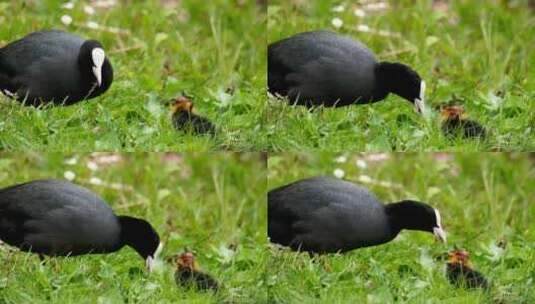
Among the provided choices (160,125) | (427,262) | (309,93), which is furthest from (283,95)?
(427,262)

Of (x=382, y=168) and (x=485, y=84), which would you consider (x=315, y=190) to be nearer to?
(x=382, y=168)

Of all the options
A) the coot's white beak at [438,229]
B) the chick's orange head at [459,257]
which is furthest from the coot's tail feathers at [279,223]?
the chick's orange head at [459,257]

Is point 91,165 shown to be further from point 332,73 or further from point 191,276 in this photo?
point 332,73

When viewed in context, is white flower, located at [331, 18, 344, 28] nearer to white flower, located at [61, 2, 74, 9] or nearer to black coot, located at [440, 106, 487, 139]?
black coot, located at [440, 106, 487, 139]

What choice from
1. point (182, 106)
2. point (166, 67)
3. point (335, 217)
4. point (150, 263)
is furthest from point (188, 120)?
point (335, 217)

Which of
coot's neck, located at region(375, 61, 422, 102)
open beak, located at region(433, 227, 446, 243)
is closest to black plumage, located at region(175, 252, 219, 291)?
open beak, located at region(433, 227, 446, 243)

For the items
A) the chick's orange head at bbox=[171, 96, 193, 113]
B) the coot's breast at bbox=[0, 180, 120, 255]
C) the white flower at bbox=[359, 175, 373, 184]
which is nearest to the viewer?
the coot's breast at bbox=[0, 180, 120, 255]
